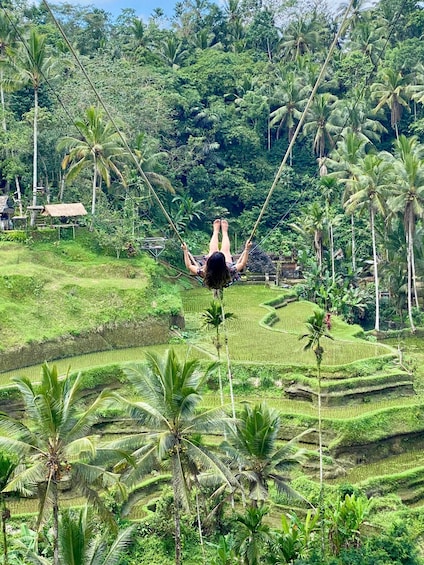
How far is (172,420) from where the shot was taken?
47.2 ft

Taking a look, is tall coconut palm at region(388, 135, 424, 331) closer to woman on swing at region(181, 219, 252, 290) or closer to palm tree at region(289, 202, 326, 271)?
palm tree at region(289, 202, 326, 271)

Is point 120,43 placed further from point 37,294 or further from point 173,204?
point 37,294

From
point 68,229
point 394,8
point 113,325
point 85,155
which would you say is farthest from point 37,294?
point 394,8

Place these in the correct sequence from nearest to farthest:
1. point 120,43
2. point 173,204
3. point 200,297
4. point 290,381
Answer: point 290,381
point 200,297
point 173,204
point 120,43

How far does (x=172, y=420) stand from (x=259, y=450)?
91.7 inches

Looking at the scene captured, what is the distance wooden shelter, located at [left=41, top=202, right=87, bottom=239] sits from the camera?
31.0 m

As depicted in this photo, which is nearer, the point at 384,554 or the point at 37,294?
the point at 384,554

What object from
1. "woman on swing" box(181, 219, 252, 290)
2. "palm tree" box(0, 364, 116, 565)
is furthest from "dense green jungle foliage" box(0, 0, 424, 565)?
"woman on swing" box(181, 219, 252, 290)

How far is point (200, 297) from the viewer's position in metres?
34.6

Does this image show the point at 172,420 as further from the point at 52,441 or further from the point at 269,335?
the point at 269,335

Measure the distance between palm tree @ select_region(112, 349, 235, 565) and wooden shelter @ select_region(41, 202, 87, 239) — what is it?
17.4 metres

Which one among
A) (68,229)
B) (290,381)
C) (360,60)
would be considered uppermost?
(360,60)

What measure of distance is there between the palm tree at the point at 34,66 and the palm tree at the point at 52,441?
18434mm

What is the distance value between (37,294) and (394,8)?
36.9 metres
